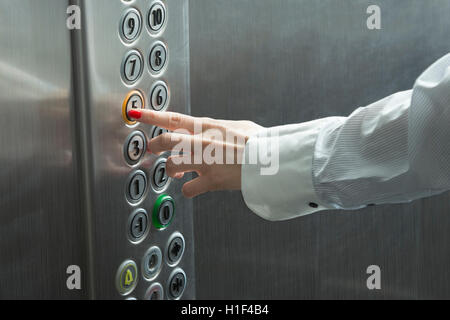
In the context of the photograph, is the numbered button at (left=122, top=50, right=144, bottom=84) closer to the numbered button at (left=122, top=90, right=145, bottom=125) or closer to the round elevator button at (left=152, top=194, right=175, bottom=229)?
the numbered button at (left=122, top=90, right=145, bottom=125)

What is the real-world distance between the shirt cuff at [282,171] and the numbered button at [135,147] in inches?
4.0

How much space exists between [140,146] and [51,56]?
123 millimetres

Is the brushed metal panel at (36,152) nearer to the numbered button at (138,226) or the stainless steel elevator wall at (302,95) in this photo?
the numbered button at (138,226)

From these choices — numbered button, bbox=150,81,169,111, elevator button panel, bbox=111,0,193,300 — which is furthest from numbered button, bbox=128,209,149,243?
numbered button, bbox=150,81,169,111

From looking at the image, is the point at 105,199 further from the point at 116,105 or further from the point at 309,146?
the point at 309,146

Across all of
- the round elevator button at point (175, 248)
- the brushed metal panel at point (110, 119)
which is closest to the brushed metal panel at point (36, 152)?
the brushed metal panel at point (110, 119)

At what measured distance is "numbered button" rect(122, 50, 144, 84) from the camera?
521 millimetres

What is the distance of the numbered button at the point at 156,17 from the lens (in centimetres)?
55

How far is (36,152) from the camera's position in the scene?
0.48 metres

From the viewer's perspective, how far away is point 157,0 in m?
0.55

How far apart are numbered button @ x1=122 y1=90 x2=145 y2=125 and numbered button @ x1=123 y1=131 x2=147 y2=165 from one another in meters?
0.01

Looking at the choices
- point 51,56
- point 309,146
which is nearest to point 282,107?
point 309,146

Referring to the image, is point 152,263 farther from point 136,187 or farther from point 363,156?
point 363,156

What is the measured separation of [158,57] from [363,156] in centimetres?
22
